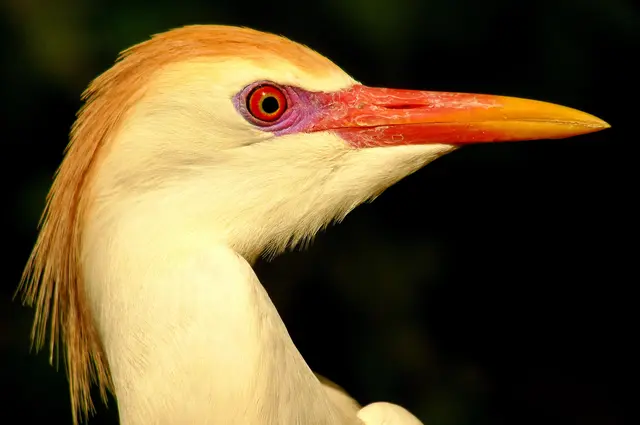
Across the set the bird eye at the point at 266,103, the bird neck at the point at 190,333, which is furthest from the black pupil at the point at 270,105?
the bird neck at the point at 190,333

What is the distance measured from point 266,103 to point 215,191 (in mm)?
150

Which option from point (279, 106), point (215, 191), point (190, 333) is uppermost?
point (279, 106)

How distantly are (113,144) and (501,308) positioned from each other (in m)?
1.95

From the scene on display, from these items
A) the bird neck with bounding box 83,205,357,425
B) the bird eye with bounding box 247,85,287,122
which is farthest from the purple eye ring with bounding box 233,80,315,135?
the bird neck with bounding box 83,205,357,425

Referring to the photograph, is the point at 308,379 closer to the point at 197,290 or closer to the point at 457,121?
the point at 197,290

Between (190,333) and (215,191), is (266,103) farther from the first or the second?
(190,333)

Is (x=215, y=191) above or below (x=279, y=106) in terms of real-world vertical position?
below

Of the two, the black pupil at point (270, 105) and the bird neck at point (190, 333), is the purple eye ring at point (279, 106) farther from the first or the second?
the bird neck at point (190, 333)

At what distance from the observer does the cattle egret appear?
112cm

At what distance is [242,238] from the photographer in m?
1.18

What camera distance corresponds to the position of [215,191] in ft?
3.83

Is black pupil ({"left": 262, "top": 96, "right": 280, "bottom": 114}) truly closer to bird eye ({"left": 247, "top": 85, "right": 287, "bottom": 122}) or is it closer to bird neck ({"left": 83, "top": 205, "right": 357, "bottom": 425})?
bird eye ({"left": 247, "top": 85, "right": 287, "bottom": 122})

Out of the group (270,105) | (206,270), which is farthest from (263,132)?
(206,270)

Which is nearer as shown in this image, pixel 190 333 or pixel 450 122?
pixel 190 333
